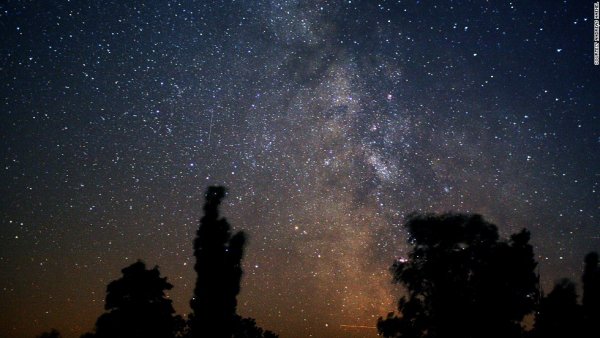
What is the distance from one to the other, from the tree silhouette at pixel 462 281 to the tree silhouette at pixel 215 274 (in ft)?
30.9

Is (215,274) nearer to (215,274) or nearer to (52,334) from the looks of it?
(215,274)

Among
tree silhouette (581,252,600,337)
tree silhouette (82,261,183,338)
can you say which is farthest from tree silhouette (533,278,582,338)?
tree silhouette (82,261,183,338)

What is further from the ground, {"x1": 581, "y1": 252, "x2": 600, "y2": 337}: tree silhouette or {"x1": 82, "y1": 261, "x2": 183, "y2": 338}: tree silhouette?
{"x1": 581, "y1": 252, "x2": 600, "y2": 337}: tree silhouette

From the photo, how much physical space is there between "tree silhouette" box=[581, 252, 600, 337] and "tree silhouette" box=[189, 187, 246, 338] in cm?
1882

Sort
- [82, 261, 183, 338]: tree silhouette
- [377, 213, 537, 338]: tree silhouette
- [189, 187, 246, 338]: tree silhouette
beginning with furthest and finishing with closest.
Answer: [377, 213, 537, 338]: tree silhouette < [189, 187, 246, 338]: tree silhouette < [82, 261, 183, 338]: tree silhouette

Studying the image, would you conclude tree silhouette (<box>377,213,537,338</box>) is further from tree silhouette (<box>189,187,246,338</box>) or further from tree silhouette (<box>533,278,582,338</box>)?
tree silhouette (<box>189,187,246,338</box>)

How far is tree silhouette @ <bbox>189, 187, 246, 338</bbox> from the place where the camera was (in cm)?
2016

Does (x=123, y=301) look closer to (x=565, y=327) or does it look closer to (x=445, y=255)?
(x=445, y=255)

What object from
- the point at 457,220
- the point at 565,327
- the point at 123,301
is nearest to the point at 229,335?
the point at 123,301

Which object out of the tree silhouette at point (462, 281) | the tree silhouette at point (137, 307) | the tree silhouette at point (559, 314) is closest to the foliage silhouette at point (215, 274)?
the tree silhouette at point (137, 307)

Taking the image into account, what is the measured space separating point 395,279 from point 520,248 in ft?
23.4

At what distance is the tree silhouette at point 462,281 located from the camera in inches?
896

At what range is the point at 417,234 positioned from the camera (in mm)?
25562

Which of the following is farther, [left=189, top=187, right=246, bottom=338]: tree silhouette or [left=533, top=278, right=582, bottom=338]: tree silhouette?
[left=533, top=278, right=582, bottom=338]: tree silhouette
